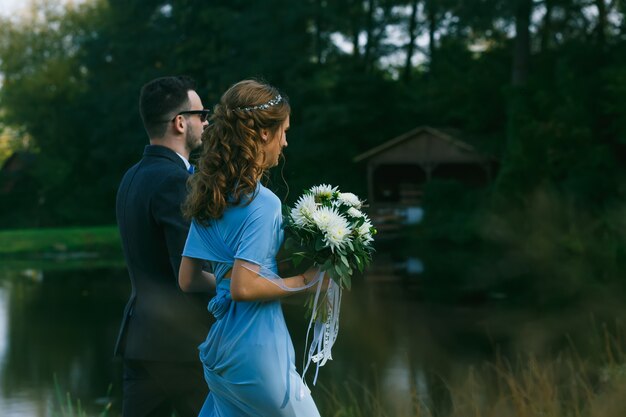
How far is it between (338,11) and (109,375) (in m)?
27.8

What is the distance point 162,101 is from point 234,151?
78 centimetres

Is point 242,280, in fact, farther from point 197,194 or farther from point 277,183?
point 277,183

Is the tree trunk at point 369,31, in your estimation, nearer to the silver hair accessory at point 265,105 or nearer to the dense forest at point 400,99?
the dense forest at point 400,99

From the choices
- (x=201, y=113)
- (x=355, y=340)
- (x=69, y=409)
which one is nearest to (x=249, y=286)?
(x=201, y=113)

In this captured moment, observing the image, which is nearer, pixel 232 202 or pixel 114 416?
pixel 232 202

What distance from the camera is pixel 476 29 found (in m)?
29.5

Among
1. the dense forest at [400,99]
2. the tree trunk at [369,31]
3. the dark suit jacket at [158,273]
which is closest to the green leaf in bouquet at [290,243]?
the dark suit jacket at [158,273]

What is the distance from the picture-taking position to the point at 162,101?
3.55m

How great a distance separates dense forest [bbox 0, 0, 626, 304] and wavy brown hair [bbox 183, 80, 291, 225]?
14579 millimetres

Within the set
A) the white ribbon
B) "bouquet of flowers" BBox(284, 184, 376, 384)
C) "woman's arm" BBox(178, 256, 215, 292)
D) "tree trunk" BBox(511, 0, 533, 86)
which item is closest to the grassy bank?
"tree trunk" BBox(511, 0, 533, 86)

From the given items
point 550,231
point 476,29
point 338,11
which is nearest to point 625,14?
point 476,29

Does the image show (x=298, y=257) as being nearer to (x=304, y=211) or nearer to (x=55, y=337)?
(x=304, y=211)

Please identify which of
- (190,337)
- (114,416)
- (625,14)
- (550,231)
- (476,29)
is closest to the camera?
(190,337)

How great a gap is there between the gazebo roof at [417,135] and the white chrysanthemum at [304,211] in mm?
30749
